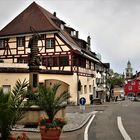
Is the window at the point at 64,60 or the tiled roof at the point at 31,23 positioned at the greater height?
the tiled roof at the point at 31,23

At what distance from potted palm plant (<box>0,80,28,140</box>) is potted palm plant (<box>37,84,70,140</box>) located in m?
3.38

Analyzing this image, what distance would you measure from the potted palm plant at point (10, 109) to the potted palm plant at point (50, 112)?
3.38m

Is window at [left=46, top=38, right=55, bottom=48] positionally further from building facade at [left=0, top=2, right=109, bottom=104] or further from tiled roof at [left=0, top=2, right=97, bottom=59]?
tiled roof at [left=0, top=2, right=97, bottom=59]

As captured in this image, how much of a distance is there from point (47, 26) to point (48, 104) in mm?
31158

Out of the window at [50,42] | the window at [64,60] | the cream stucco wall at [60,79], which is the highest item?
Answer: the window at [50,42]

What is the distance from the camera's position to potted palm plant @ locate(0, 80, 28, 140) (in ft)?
34.2

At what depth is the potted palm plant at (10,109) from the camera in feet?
34.2

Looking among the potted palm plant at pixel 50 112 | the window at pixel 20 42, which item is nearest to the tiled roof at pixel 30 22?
the window at pixel 20 42

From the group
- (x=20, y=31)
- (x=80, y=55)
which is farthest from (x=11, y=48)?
(x=80, y=55)

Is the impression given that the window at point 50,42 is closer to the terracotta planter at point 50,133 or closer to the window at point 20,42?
the window at point 20,42

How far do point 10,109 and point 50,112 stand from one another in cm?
607

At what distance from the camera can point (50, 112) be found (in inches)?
653

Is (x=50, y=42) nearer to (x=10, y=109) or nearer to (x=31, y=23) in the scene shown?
(x=31, y=23)

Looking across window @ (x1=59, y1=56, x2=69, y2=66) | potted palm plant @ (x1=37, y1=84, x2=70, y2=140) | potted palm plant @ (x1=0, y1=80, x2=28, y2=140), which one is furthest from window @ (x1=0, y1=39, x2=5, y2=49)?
potted palm plant @ (x1=0, y1=80, x2=28, y2=140)
